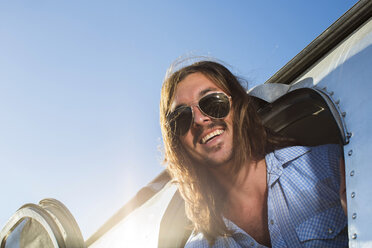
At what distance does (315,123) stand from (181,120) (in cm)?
89

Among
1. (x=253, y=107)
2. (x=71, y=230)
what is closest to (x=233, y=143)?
(x=253, y=107)

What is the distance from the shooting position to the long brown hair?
1966 millimetres

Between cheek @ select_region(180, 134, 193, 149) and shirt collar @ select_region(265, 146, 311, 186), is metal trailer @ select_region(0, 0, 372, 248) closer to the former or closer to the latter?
shirt collar @ select_region(265, 146, 311, 186)

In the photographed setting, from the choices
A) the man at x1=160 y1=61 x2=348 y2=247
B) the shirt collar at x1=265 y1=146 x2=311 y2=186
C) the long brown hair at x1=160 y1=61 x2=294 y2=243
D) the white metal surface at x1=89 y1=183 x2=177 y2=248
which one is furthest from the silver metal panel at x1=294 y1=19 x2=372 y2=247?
the white metal surface at x1=89 y1=183 x2=177 y2=248

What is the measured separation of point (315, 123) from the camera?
214cm

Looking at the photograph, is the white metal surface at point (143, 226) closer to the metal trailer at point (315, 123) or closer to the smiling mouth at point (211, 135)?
the metal trailer at point (315, 123)

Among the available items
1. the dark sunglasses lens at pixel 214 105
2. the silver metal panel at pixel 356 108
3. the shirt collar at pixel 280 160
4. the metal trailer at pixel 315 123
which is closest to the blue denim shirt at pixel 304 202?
the shirt collar at pixel 280 160

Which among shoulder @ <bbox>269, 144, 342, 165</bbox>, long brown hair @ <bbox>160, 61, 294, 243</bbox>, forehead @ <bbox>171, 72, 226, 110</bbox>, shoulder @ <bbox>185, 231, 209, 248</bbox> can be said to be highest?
forehead @ <bbox>171, 72, 226, 110</bbox>

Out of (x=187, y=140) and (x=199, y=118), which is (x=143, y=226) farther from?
(x=199, y=118)

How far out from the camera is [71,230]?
7.20ft

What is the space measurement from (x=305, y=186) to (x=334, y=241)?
0.28 m

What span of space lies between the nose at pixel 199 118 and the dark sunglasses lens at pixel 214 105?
1.3 inches

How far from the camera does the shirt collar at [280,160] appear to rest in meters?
1.73

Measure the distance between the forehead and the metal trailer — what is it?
324mm
